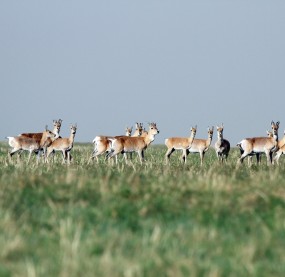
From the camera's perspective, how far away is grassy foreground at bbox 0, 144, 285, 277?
759 cm

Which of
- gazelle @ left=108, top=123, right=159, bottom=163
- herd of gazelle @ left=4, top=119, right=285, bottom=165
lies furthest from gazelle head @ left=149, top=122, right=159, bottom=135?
gazelle @ left=108, top=123, right=159, bottom=163

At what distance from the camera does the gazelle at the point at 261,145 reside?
3138 cm

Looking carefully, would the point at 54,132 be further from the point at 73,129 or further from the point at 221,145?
the point at 221,145

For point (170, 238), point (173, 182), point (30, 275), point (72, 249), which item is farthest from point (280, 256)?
point (173, 182)

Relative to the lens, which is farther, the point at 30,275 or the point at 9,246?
the point at 9,246

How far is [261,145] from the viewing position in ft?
103

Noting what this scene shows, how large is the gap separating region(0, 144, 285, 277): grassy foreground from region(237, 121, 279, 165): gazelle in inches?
742

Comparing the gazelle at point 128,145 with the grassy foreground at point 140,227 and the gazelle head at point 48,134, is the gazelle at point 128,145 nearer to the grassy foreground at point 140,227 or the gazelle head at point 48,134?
the gazelle head at point 48,134

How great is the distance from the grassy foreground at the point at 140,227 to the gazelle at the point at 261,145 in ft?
61.8

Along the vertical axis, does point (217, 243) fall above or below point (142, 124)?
below

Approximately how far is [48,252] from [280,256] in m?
2.79

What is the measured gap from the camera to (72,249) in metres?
8.09

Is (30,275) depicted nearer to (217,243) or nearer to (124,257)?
(124,257)

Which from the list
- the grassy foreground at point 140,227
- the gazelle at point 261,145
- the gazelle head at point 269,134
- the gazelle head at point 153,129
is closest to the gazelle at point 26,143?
the gazelle head at point 153,129
